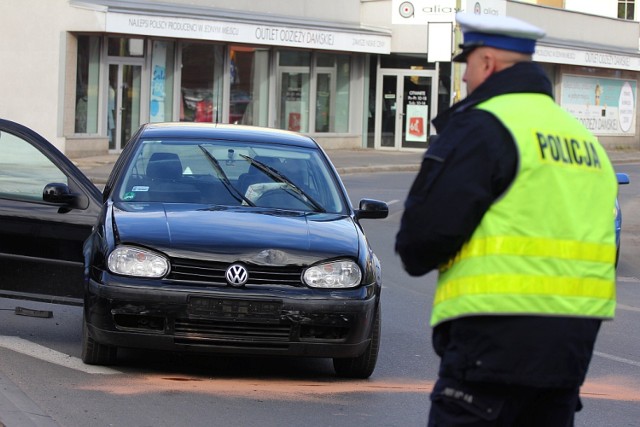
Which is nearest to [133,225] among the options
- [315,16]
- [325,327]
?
[325,327]

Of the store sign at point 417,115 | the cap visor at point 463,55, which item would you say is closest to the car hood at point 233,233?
the cap visor at point 463,55

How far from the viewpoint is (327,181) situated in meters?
8.59

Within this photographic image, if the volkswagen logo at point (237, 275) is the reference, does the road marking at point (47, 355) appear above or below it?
below

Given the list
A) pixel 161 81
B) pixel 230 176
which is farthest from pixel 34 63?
pixel 230 176

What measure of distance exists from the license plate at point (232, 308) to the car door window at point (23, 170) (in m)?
1.96

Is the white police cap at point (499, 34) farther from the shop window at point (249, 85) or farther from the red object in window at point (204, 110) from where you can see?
the shop window at point (249, 85)

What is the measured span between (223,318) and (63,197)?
1829 millimetres

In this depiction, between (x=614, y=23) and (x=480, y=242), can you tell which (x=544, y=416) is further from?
(x=614, y=23)

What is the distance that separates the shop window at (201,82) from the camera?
3117 cm

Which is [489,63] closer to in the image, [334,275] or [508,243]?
[508,243]

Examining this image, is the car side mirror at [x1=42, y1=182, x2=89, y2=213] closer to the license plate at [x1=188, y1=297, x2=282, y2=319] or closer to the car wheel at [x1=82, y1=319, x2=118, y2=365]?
the car wheel at [x1=82, y1=319, x2=118, y2=365]

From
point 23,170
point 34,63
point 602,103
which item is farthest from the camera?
point 602,103

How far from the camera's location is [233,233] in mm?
7320

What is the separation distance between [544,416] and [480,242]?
1.77ft
